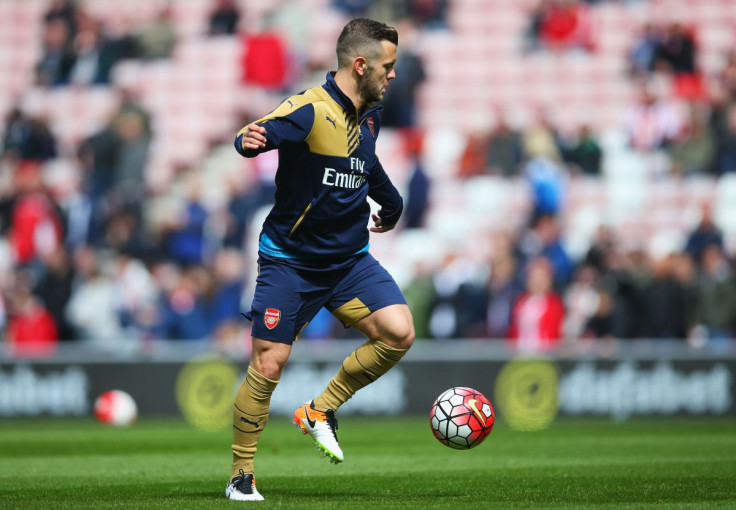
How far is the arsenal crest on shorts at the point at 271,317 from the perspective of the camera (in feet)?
24.2

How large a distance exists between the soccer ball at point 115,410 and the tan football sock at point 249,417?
8.65 metres

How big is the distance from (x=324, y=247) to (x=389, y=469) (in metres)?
2.54

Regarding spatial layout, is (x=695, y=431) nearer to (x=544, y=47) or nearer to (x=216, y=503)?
(x=216, y=503)

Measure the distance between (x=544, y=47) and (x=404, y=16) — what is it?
252 centimetres

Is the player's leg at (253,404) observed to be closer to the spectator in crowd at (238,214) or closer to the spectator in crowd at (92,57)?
the spectator in crowd at (238,214)

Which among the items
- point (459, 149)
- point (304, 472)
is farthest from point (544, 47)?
point (304, 472)

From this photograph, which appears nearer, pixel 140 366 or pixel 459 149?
pixel 140 366

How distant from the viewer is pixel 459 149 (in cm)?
2106

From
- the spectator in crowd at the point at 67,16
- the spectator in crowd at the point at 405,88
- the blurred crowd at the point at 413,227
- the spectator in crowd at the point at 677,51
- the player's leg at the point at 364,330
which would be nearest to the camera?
the player's leg at the point at 364,330

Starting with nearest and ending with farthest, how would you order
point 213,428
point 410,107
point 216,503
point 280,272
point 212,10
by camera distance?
point 216,503, point 280,272, point 213,428, point 410,107, point 212,10

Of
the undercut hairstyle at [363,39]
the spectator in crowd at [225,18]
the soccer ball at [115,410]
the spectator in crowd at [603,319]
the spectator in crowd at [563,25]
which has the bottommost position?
the soccer ball at [115,410]

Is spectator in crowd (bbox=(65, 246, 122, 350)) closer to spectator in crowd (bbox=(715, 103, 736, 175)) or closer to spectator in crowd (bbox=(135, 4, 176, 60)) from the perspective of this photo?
spectator in crowd (bbox=(135, 4, 176, 60))

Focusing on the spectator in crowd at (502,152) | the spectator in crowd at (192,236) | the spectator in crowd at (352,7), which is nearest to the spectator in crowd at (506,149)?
the spectator in crowd at (502,152)

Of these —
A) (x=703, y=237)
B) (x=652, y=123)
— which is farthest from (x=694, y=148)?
(x=703, y=237)
